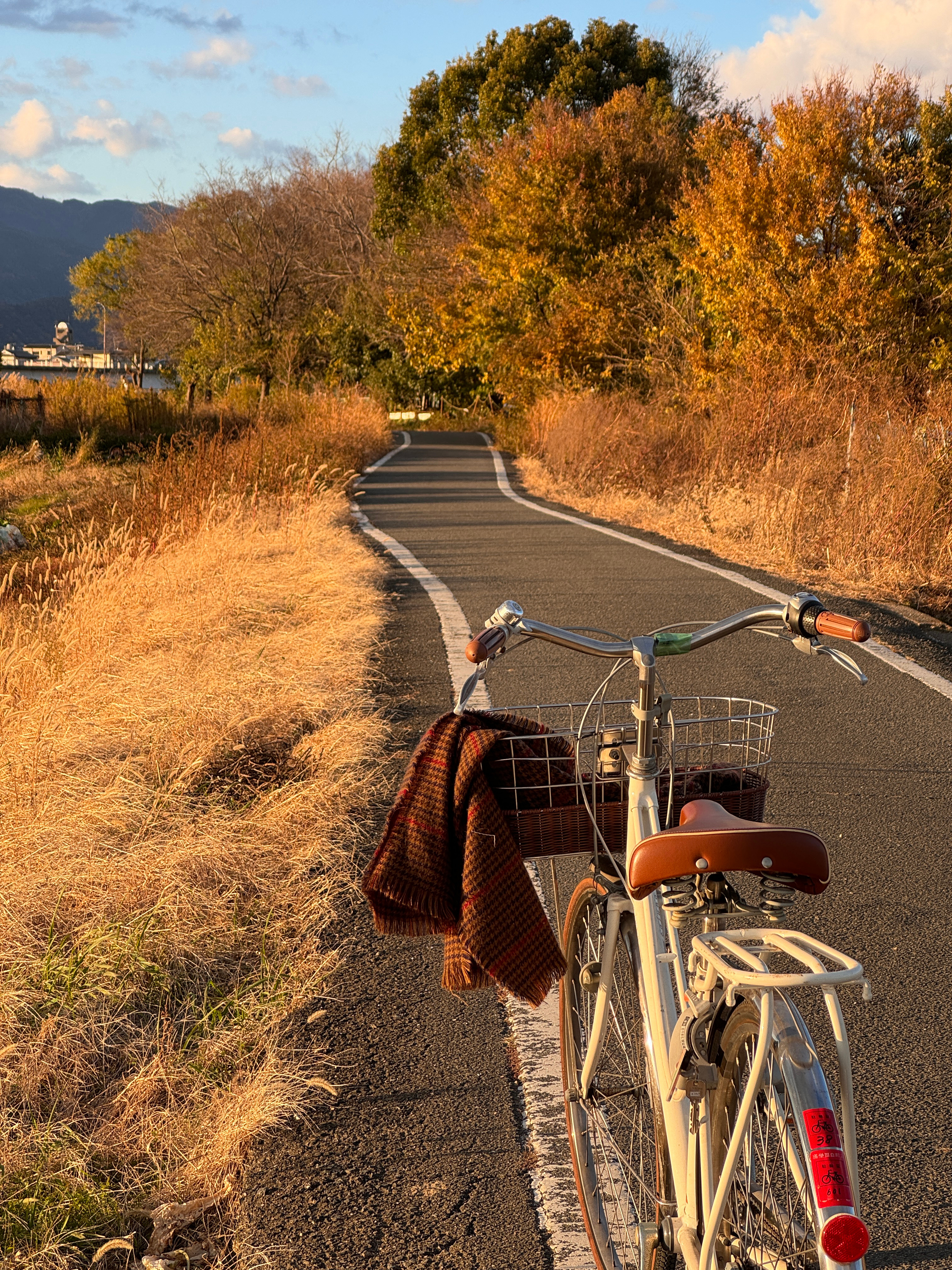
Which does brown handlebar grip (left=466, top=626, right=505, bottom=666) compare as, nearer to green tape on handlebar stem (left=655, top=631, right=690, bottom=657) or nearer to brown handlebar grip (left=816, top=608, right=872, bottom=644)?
green tape on handlebar stem (left=655, top=631, right=690, bottom=657)

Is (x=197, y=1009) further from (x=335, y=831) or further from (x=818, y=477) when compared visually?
(x=818, y=477)

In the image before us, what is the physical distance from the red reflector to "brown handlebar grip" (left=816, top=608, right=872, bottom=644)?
0.88 meters

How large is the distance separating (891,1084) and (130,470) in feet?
68.0

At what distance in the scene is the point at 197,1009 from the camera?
3555 mm

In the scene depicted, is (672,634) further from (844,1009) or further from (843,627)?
(844,1009)

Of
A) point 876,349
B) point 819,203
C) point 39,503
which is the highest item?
point 819,203

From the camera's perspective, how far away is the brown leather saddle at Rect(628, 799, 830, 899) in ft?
5.87

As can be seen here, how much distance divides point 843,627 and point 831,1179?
2.90ft

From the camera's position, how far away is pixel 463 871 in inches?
90.3

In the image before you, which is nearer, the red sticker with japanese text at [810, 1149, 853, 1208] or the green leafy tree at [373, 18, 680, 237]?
the red sticker with japanese text at [810, 1149, 853, 1208]

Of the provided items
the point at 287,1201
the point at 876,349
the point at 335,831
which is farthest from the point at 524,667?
the point at 876,349

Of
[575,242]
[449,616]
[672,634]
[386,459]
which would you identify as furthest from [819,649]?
[575,242]

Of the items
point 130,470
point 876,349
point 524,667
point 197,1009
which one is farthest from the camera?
point 130,470

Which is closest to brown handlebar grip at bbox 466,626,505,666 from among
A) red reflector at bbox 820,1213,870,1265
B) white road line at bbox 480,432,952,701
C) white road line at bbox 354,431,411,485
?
red reflector at bbox 820,1213,870,1265
